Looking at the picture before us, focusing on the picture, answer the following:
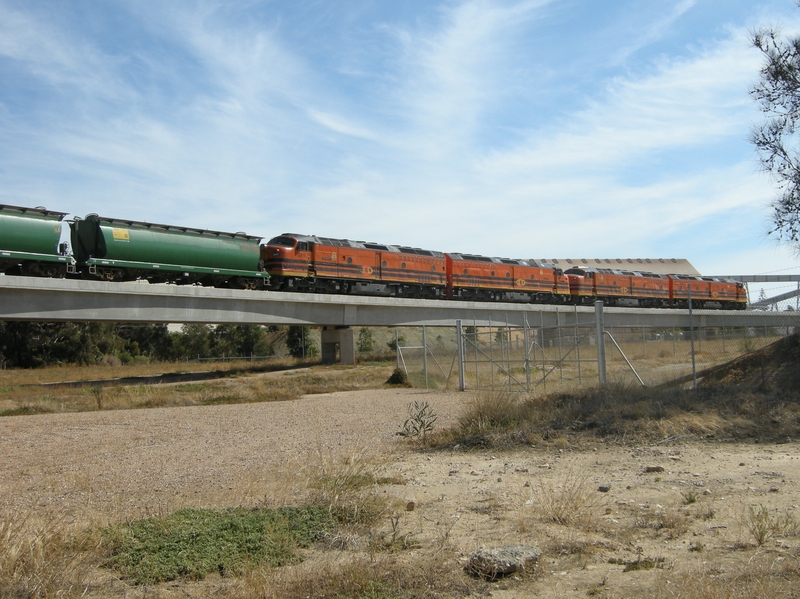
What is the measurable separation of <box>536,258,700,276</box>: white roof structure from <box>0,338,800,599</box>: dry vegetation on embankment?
96.8 meters

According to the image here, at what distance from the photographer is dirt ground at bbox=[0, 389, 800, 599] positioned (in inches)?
197

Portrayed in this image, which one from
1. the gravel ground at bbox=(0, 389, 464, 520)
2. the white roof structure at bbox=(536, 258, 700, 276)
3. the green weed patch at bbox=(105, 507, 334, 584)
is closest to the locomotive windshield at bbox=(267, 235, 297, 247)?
the gravel ground at bbox=(0, 389, 464, 520)

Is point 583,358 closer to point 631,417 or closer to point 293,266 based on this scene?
point 631,417

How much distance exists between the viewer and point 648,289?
56.9m

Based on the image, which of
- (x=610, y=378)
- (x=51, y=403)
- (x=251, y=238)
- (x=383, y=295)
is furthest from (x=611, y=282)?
(x=51, y=403)

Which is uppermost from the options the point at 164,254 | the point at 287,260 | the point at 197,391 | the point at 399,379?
the point at 287,260

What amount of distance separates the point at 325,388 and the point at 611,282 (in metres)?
35.6

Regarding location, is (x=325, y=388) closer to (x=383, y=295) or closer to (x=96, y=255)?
(x=96, y=255)

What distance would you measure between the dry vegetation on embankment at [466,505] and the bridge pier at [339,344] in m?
28.0

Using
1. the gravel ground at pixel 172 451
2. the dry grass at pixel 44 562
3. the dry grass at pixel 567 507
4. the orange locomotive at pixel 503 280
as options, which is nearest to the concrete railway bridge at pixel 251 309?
the orange locomotive at pixel 503 280

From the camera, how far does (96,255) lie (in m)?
28.6

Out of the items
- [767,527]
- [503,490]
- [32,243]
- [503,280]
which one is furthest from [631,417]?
[503,280]

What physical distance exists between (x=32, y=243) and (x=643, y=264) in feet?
323

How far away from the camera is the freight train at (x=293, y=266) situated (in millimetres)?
26938
